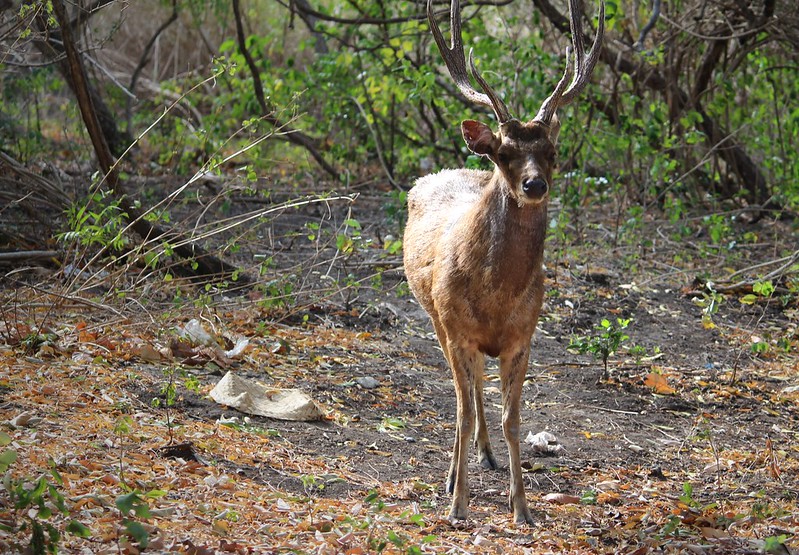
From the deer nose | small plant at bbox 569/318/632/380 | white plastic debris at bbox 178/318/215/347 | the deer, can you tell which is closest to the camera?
the deer nose

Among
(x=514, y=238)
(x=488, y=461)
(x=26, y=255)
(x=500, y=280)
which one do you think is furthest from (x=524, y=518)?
(x=26, y=255)

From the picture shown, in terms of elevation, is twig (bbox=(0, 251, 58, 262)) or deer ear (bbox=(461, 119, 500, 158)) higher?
deer ear (bbox=(461, 119, 500, 158))

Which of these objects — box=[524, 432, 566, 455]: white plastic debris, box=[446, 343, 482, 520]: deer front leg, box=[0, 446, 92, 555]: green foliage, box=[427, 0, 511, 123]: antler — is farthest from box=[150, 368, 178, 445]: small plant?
box=[427, 0, 511, 123]: antler

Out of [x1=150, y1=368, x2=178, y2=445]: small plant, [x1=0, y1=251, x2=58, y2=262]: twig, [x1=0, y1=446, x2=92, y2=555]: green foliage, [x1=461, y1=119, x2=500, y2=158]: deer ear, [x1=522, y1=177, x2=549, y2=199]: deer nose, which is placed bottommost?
[x1=150, y1=368, x2=178, y2=445]: small plant

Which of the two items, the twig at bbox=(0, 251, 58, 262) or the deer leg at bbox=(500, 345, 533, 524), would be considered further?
the twig at bbox=(0, 251, 58, 262)

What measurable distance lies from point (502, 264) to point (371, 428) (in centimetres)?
170

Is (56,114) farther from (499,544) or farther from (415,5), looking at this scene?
(499,544)

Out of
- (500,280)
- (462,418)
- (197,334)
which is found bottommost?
(197,334)

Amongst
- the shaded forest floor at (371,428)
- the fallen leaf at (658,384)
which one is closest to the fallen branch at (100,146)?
the shaded forest floor at (371,428)

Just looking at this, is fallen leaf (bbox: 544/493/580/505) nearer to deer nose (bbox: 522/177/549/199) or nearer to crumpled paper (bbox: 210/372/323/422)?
crumpled paper (bbox: 210/372/323/422)

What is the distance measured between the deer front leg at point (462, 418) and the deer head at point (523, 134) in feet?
3.14

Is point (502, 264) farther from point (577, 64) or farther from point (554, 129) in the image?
point (577, 64)

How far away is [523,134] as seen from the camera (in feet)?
18.5

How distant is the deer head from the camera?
18.1ft
